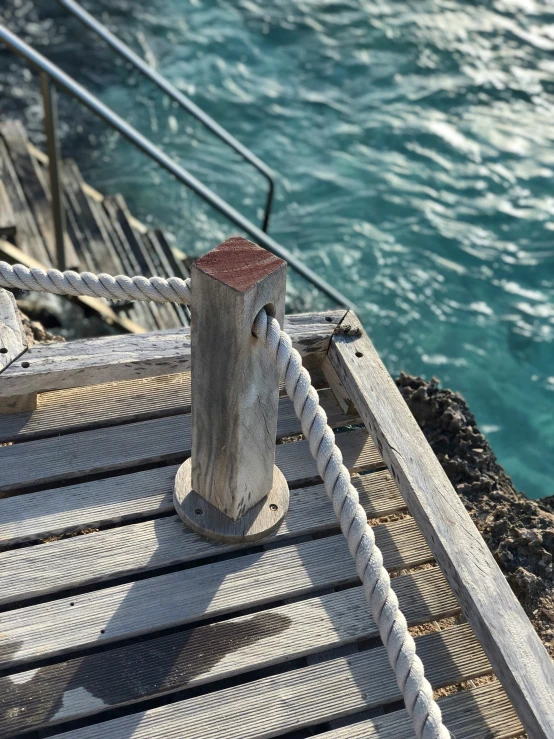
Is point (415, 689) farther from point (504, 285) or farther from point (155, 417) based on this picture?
point (504, 285)

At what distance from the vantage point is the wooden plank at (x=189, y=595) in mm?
2171

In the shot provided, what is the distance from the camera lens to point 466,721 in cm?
210

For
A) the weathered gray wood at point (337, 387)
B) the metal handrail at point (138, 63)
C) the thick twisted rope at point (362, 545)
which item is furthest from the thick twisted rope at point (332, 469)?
the metal handrail at point (138, 63)

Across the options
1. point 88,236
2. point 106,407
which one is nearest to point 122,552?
point 106,407

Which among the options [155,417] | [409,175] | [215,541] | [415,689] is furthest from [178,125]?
[415,689]

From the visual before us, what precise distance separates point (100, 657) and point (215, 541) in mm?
475

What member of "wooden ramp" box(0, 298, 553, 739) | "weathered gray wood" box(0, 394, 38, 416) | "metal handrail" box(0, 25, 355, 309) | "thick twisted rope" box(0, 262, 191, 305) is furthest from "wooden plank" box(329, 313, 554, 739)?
"metal handrail" box(0, 25, 355, 309)

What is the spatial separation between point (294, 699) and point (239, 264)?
1123 millimetres

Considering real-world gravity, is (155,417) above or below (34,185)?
above

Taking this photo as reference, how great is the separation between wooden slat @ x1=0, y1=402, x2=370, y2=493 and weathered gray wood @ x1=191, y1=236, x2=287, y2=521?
0.87ft

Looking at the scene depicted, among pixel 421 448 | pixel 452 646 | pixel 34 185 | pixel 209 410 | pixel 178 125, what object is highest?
pixel 209 410

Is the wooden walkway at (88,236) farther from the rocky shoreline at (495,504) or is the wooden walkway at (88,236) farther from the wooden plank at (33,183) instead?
the rocky shoreline at (495,504)

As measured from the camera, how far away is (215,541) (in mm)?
2441

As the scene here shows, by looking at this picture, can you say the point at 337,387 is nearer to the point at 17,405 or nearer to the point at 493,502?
the point at 493,502
